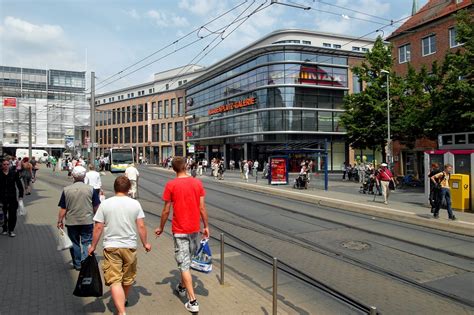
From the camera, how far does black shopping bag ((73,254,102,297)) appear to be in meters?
4.21

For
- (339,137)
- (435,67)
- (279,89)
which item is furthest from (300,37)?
(435,67)

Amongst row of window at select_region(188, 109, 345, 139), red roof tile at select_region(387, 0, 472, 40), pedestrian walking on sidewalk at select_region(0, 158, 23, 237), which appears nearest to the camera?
pedestrian walking on sidewalk at select_region(0, 158, 23, 237)

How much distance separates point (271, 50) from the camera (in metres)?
43.4

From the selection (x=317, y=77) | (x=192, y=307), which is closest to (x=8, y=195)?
(x=192, y=307)

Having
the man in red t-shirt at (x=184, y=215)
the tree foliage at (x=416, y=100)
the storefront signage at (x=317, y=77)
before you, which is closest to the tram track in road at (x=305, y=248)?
the man in red t-shirt at (x=184, y=215)

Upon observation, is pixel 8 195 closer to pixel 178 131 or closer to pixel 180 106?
pixel 180 106

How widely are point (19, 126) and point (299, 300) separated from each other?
6441 centimetres

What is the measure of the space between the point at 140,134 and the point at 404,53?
194ft

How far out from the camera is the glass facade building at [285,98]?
43000 millimetres

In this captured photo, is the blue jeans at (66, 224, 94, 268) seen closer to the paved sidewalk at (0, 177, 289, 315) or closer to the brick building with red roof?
the paved sidewalk at (0, 177, 289, 315)

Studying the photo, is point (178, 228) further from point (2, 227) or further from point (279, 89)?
point (279, 89)

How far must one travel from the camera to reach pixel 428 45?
3347 centimetres

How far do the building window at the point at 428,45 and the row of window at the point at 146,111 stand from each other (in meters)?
36.5

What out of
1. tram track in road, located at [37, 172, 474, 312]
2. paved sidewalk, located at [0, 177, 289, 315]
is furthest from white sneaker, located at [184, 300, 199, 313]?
tram track in road, located at [37, 172, 474, 312]
